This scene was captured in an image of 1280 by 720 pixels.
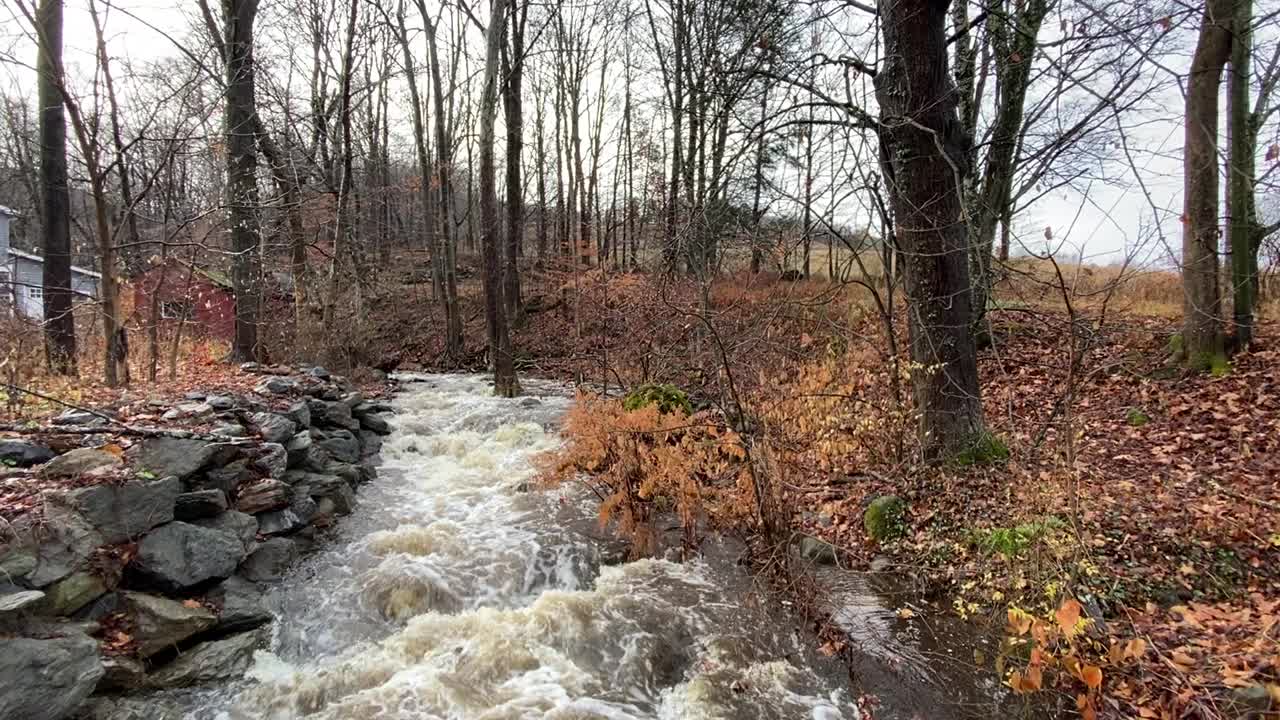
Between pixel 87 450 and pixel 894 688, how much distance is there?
610 cm

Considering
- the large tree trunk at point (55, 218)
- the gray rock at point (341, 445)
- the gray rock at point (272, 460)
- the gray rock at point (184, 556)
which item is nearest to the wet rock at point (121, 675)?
the gray rock at point (184, 556)

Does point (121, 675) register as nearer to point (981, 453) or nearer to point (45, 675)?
point (45, 675)

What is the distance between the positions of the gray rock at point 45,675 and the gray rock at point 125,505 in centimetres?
89

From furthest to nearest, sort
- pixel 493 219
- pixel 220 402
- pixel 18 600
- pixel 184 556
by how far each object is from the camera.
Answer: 1. pixel 493 219
2. pixel 220 402
3. pixel 184 556
4. pixel 18 600

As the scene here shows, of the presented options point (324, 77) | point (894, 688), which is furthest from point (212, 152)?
point (324, 77)

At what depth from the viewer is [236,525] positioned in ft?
17.6

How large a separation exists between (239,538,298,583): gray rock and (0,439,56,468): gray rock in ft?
5.37

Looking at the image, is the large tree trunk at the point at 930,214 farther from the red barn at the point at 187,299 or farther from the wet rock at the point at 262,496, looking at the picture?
the red barn at the point at 187,299

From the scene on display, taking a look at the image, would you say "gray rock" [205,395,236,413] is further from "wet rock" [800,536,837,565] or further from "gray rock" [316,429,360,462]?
"wet rock" [800,536,837,565]

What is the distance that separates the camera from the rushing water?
4.03 metres

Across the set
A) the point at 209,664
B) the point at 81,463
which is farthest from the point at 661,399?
the point at 81,463

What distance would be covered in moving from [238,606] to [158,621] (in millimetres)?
583

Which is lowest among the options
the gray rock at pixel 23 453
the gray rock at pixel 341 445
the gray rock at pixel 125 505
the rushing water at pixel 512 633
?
the rushing water at pixel 512 633

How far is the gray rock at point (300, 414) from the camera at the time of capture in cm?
748
